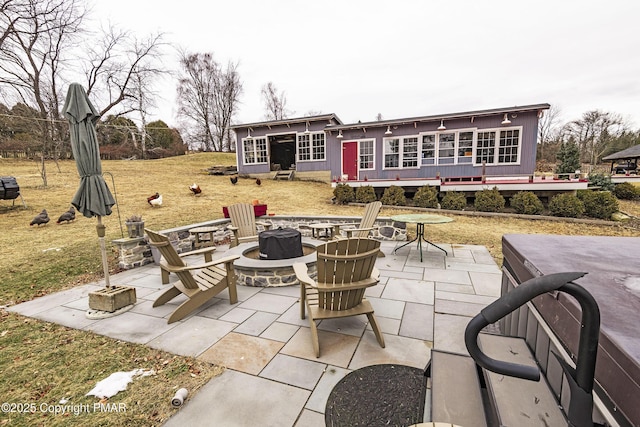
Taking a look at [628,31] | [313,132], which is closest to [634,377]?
[628,31]

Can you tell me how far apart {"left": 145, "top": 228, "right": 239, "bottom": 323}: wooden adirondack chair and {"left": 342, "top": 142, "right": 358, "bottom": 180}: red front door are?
36.0 feet

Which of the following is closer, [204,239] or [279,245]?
[279,245]

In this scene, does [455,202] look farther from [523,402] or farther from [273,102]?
[273,102]

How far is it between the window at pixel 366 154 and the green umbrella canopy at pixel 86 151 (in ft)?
37.5

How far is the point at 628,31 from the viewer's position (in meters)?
8.47

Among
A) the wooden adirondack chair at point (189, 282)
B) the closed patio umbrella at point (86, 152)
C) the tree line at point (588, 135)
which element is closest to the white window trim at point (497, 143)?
the wooden adirondack chair at point (189, 282)

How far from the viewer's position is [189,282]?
3205 millimetres

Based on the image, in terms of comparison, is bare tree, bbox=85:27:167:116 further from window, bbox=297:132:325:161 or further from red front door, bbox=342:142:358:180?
red front door, bbox=342:142:358:180

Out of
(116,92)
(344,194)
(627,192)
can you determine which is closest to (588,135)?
(627,192)

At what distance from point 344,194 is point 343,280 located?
28.6ft

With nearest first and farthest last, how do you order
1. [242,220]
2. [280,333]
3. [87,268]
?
[280,333] < [87,268] < [242,220]

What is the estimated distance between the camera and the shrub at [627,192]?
38.5ft

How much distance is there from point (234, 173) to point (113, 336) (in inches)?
638

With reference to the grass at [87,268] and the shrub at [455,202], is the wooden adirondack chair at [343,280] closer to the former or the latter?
the grass at [87,268]
